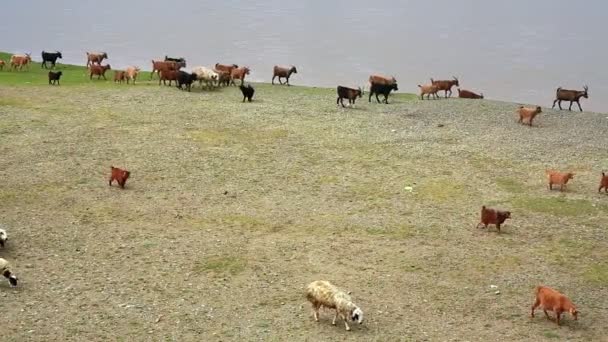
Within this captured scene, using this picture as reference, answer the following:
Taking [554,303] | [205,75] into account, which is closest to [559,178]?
[554,303]

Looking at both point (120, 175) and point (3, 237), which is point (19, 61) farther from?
point (3, 237)

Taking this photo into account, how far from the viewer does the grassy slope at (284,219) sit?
11172mm

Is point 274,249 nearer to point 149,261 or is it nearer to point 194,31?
point 149,261

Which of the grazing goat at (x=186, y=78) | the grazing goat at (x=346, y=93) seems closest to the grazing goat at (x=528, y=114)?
the grazing goat at (x=346, y=93)

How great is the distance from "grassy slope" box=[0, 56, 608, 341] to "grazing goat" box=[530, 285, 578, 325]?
0.80 ft

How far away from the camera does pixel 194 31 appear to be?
161ft

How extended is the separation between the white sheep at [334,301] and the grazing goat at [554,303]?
8.73 feet

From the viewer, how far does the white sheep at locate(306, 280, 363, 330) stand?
1066 cm

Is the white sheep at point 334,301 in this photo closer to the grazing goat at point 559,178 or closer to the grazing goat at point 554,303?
the grazing goat at point 554,303

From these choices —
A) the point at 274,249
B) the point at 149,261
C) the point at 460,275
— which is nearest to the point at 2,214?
the point at 149,261

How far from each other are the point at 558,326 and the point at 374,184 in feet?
23.3

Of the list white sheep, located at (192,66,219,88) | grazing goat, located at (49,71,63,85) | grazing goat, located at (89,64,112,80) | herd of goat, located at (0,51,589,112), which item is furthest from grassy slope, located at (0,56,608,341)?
grazing goat, located at (89,64,112,80)

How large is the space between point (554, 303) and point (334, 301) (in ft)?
10.4

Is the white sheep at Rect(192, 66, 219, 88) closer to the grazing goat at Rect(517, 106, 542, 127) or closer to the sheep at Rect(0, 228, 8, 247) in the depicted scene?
the grazing goat at Rect(517, 106, 542, 127)
